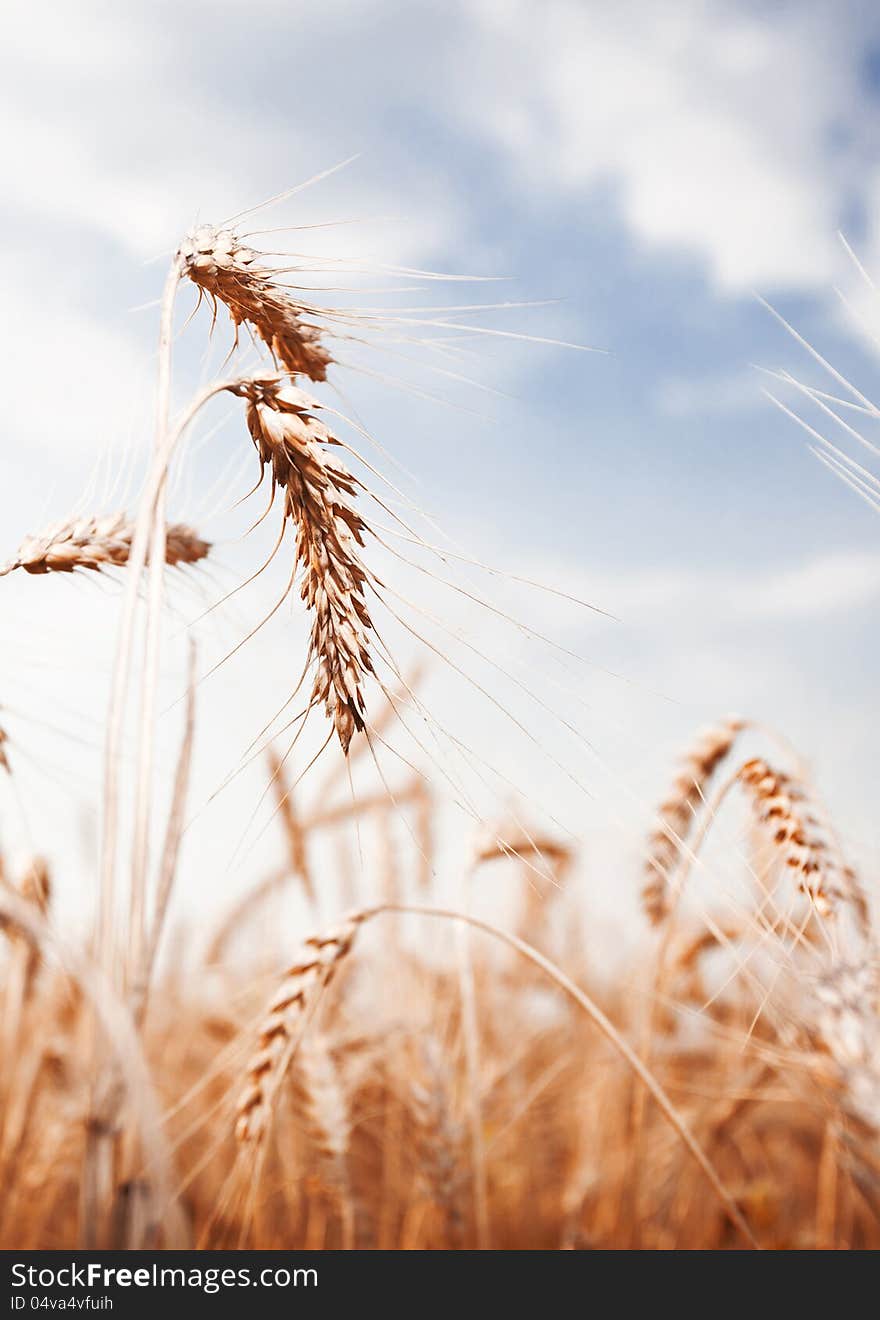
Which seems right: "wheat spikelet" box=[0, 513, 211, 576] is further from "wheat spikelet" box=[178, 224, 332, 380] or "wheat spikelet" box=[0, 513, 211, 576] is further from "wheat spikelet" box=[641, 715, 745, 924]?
"wheat spikelet" box=[641, 715, 745, 924]

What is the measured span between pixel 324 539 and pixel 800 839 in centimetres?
67

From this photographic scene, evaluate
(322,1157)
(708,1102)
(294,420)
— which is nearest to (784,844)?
(294,420)

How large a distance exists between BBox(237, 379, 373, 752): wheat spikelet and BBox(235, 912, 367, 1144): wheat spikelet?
0.36 metres

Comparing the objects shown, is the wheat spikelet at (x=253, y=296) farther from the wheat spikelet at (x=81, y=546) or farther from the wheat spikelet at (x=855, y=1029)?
the wheat spikelet at (x=855, y=1029)

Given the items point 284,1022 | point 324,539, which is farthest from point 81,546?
point 284,1022

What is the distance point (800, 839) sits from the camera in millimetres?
1167

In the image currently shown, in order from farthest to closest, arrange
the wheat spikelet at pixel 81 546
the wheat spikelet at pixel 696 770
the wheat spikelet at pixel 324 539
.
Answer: the wheat spikelet at pixel 696 770 → the wheat spikelet at pixel 81 546 → the wheat spikelet at pixel 324 539

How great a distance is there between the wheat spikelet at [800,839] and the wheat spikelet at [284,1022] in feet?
1.69

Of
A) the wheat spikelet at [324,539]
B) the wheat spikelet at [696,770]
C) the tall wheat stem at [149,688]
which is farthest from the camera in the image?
the wheat spikelet at [696,770]

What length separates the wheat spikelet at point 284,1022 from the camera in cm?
101

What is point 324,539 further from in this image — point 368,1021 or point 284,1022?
point 368,1021

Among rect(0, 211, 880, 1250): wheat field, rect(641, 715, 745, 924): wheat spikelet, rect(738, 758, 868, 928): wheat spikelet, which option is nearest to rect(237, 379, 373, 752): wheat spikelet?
rect(0, 211, 880, 1250): wheat field

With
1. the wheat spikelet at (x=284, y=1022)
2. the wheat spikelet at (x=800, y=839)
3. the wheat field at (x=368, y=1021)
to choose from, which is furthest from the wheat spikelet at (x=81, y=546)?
the wheat spikelet at (x=800, y=839)
